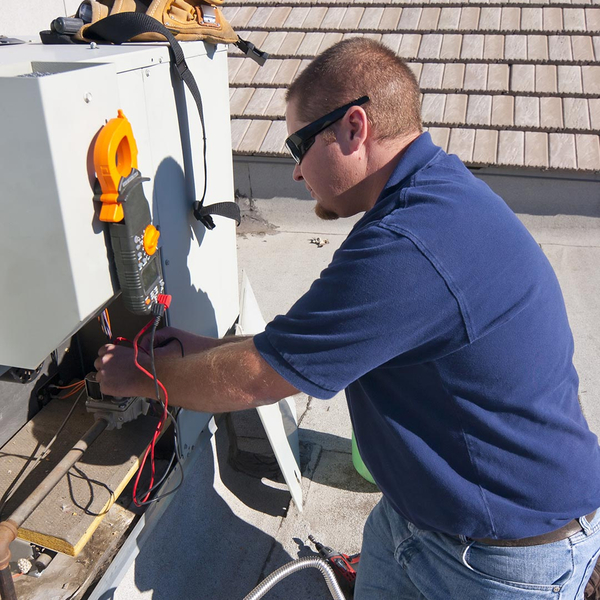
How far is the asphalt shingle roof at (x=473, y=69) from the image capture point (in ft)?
13.6

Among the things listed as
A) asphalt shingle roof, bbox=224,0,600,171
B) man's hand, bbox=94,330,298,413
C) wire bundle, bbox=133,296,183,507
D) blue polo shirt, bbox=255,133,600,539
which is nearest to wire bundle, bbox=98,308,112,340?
wire bundle, bbox=133,296,183,507

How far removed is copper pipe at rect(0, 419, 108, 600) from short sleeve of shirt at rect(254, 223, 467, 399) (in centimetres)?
61

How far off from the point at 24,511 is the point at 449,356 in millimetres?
960

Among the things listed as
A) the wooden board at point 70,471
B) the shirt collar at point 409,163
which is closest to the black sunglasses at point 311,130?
the shirt collar at point 409,163

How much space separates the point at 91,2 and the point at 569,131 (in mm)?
3635

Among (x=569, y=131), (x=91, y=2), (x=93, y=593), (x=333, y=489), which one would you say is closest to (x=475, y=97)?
(x=569, y=131)

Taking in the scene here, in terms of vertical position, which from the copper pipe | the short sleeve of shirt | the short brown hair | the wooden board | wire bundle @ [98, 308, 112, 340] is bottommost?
the wooden board

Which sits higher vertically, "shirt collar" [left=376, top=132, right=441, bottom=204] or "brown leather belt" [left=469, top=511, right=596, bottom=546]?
"shirt collar" [left=376, top=132, right=441, bottom=204]

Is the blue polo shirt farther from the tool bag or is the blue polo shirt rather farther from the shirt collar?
the tool bag

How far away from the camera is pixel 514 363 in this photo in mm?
1182

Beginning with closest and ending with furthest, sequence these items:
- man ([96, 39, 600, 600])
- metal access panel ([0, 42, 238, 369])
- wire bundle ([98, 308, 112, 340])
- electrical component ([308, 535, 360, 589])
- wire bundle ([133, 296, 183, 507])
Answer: metal access panel ([0, 42, 238, 369]) < man ([96, 39, 600, 600]) < wire bundle ([133, 296, 183, 507]) < wire bundle ([98, 308, 112, 340]) < electrical component ([308, 535, 360, 589])

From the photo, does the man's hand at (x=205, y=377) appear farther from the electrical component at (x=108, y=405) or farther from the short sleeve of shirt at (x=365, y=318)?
the electrical component at (x=108, y=405)

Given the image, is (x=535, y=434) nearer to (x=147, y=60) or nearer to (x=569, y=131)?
(x=147, y=60)

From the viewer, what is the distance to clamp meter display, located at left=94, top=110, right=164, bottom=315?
1093 mm
